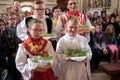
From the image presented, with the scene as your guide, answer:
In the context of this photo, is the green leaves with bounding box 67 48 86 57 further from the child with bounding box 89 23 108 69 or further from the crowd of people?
the child with bounding box 89 23 108 69

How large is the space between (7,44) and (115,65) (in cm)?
225

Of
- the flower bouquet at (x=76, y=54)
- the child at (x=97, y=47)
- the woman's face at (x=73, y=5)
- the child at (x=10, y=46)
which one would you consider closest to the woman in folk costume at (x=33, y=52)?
the flower bouquet at (x=76, y=54)

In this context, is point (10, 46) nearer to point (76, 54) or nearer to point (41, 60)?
point (76, 54)

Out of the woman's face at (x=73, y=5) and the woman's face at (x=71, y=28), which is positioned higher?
the woman's face at (x=73, y=5)

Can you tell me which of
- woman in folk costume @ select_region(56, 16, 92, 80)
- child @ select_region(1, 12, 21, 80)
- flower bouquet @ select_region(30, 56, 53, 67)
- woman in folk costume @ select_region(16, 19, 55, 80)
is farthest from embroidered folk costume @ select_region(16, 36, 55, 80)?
child @ select_region(1, 12, 21, 80)

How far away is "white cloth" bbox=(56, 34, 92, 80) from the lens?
9.57 feet

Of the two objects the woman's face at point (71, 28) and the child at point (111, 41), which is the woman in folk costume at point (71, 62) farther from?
the child at point (111, 41)

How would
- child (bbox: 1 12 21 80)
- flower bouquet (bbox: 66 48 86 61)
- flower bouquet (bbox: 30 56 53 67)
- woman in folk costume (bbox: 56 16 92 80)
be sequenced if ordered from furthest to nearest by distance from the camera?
child (bbox: 1 12 21 80) < woman in folk costume (bbox: 56 16 92 80) < flower bouquet (bbox: 66 48 86 61) < flower bouquet (bbox: 30 56 53 67)

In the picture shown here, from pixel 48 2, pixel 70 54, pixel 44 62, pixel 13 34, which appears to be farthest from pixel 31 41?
pixel 48 2

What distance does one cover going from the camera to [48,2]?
12.1m

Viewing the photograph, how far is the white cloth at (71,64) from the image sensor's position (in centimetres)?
292

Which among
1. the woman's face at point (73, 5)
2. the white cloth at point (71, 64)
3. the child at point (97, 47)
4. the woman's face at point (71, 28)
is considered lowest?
the child at point (97, 47)

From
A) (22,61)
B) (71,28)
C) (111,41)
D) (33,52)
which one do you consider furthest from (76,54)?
(111,41)

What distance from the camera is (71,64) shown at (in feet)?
9.70
